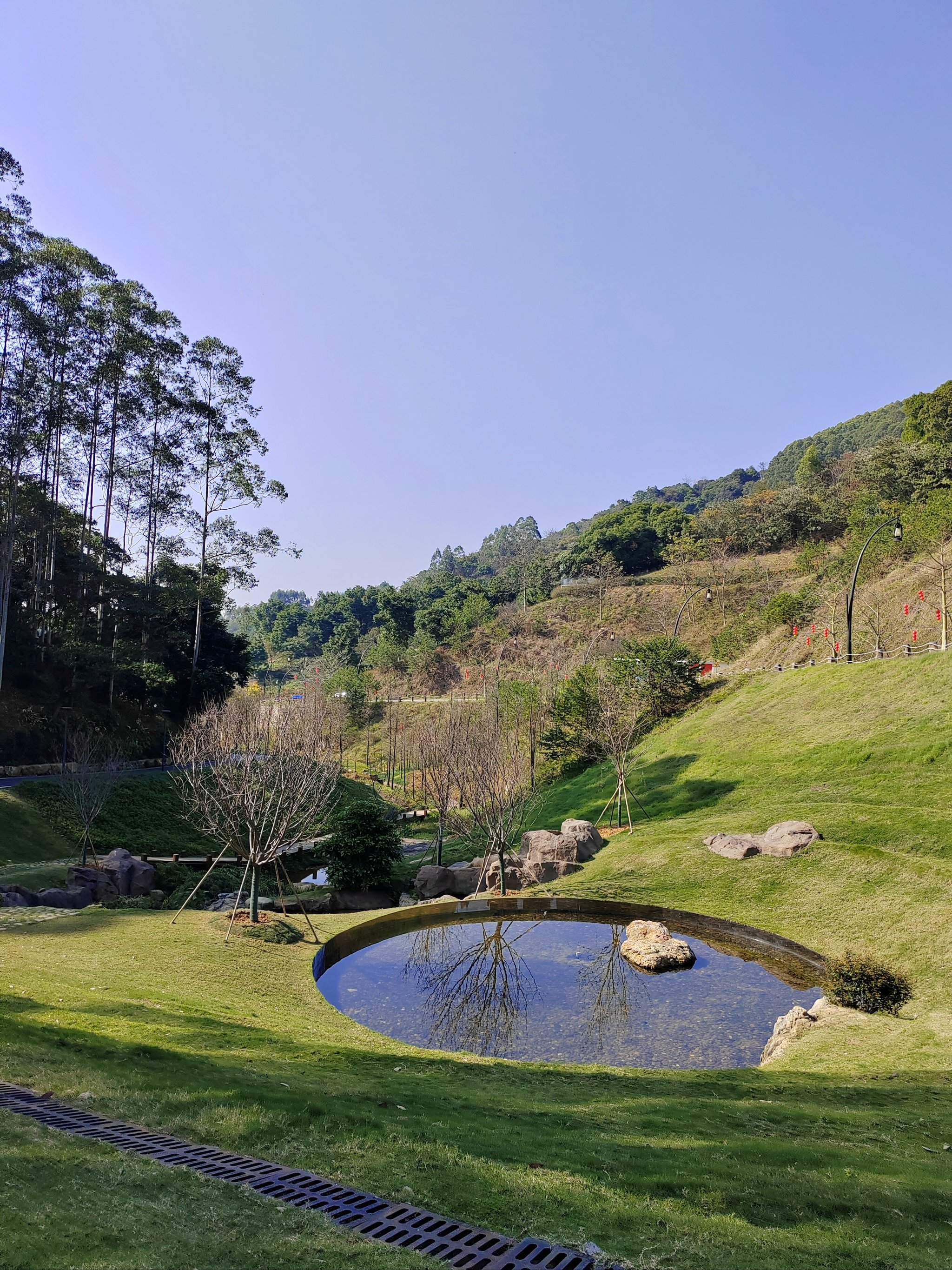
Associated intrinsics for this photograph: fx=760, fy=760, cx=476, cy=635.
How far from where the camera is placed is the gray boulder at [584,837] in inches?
941

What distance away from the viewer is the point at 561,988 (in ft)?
47.4

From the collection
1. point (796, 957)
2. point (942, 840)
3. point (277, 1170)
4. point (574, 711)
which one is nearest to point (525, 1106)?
point (277, 1170)

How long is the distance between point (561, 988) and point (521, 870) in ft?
27.8

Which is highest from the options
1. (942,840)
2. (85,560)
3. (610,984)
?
(85,560)

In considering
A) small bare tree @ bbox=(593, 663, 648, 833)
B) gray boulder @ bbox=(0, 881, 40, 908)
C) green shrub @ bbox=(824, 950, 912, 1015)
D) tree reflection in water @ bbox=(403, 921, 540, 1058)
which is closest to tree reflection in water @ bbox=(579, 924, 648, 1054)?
tree reflection in water @ bbox=(403, 921, 540, 1058)

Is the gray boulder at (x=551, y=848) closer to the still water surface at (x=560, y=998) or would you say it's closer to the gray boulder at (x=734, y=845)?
the gray boulder at (x=734, y=845)

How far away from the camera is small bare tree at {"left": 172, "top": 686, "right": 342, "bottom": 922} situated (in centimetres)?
1569

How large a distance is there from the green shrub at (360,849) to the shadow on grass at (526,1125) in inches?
413

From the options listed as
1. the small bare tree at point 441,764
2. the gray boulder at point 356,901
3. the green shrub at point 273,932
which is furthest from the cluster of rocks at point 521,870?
the green shrub at point 273,932

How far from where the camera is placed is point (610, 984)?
14508 mm

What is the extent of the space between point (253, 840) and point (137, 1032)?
7.13 metres

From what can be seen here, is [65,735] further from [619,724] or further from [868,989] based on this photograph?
[868,989]

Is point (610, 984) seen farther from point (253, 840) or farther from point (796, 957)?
point (253, 840)

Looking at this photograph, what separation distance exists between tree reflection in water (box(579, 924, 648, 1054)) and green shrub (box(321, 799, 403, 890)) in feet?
21.4
